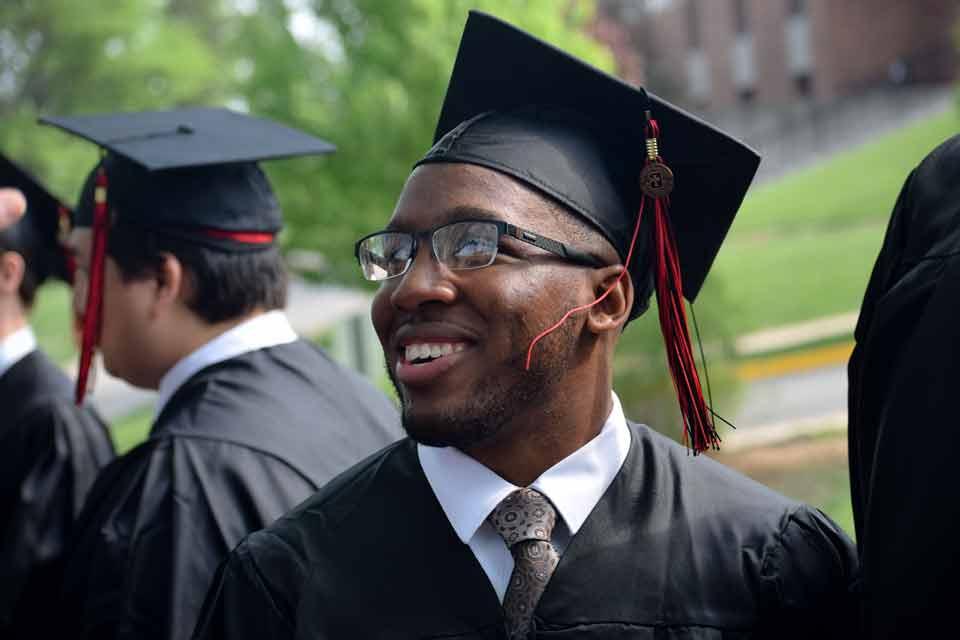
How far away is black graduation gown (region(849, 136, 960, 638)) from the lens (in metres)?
1.54

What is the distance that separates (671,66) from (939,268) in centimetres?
3246

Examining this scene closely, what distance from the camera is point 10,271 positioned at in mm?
4234

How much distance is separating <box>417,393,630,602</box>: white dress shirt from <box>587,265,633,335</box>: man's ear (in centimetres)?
21

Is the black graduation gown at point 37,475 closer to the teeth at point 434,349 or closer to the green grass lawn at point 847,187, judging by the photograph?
the teeth at point 434,349

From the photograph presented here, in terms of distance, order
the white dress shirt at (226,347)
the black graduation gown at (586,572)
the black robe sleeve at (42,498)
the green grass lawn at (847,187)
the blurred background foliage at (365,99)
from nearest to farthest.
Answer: the black graduation gown at (586,572) < the white dress shirt at (226,347) < the black robe sleeve at (42,498) < the blurred background foliage at (365,99) < the green grass lawn at (847,187)

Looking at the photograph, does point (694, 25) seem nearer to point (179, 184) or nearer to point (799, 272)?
point (799, 272)

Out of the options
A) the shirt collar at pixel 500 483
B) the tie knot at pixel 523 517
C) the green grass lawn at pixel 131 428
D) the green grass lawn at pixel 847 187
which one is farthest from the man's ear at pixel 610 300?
the green grass lawn at pixel 847 187

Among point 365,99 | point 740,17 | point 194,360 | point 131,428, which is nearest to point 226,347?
point 194,360

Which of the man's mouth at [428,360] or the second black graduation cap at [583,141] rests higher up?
the second black graduation cap at [583,141]

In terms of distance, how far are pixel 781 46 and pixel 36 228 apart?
29.1 metres

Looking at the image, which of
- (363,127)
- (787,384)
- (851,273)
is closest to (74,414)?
(363,127)

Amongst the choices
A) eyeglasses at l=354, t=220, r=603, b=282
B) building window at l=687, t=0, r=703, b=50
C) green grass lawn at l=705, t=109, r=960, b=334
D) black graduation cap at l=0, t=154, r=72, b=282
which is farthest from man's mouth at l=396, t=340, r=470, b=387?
building window at l=687, t=0, r=703, b=50

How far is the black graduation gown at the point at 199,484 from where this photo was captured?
2686 millimetres

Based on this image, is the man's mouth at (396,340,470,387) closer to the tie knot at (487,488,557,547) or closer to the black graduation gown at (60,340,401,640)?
the tie knot at (487,488,557,547)
